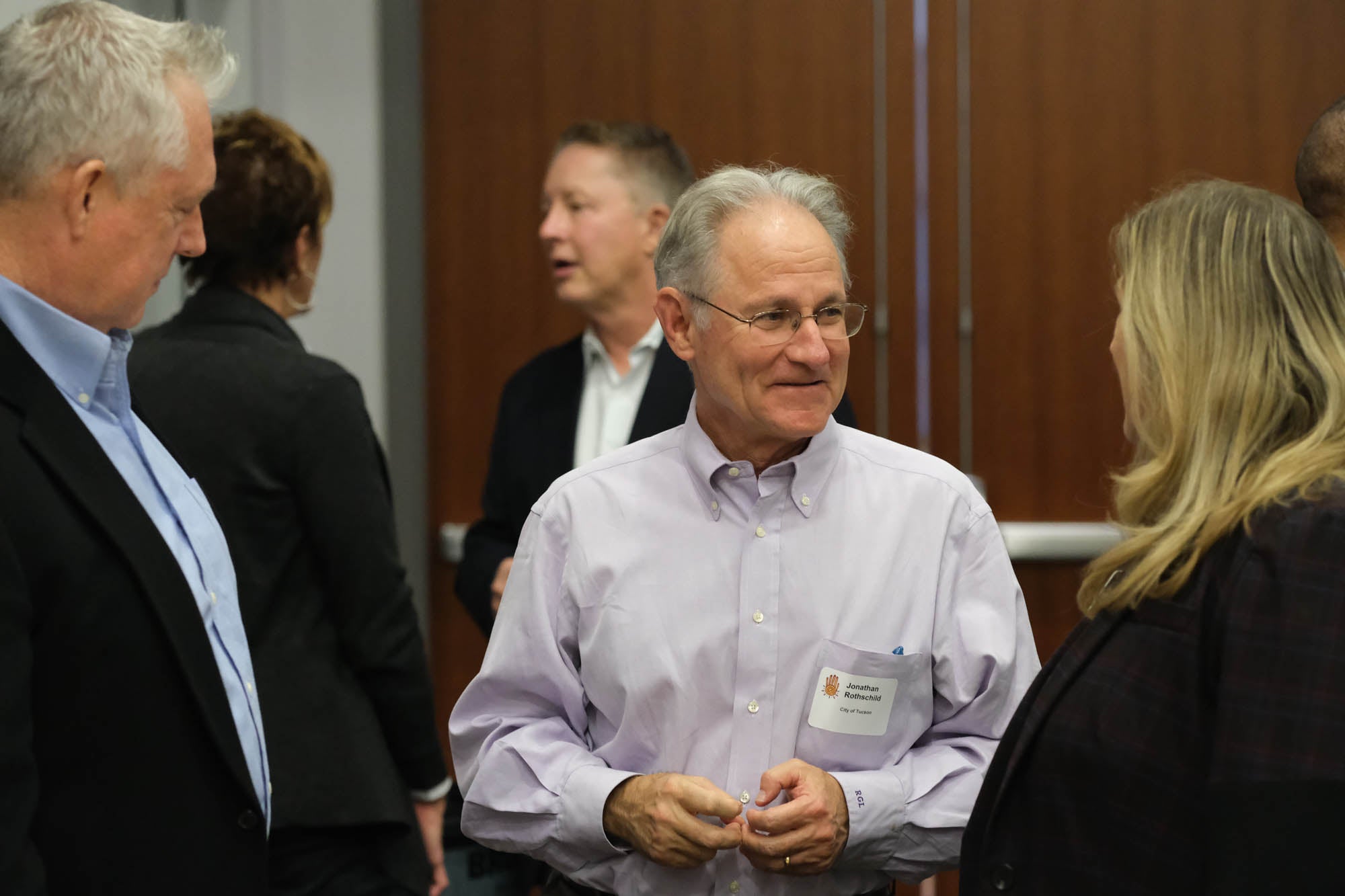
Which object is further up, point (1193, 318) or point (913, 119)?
point (913, 119)

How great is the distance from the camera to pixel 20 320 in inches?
50.9

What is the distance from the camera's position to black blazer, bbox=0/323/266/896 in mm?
1205

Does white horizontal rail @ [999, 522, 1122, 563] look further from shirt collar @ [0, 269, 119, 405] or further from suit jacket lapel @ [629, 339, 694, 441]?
shirt collar @ [0, 269, 119, 405]

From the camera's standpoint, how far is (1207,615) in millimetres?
1231

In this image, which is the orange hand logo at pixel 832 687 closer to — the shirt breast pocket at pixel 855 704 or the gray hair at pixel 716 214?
the shirt breast pocket at pixel 855 704

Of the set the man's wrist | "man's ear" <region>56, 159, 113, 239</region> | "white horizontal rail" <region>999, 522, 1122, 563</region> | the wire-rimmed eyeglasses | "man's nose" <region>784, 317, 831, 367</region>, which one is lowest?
"white horizontal rail" <region>999, 522, 1122, 563</region>

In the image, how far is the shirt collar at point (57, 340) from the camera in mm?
1288

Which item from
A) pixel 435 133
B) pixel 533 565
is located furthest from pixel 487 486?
pixel 435 133

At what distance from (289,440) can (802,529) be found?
33.3 inches

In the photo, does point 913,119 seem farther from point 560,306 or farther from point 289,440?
point 289,440

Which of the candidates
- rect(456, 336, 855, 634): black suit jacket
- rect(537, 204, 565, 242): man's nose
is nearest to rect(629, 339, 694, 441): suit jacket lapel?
rect(456, 336, 855, 634): black suit jacket

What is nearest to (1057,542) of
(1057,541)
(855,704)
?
(1057,541)

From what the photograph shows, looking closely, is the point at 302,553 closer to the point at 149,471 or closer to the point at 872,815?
the point at 149,471

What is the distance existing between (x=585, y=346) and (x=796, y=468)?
1111 millimetres
